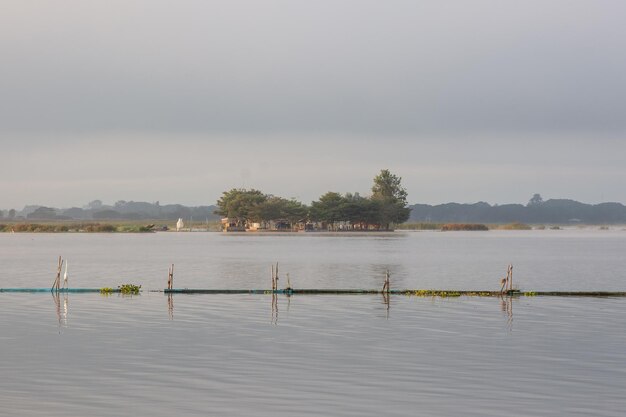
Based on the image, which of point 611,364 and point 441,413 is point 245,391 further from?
point 611,364

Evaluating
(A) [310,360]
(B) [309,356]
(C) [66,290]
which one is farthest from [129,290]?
(A) [310,360]

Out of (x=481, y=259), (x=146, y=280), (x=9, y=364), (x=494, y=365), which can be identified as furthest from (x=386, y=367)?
(x=481, y=259)

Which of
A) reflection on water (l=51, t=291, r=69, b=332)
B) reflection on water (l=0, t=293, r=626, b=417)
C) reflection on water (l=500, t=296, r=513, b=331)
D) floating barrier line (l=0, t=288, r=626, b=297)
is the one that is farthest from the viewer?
floating barrier line (l=0, t=288, r=626, b=297)

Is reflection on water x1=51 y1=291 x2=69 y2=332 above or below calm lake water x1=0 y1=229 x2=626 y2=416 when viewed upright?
above

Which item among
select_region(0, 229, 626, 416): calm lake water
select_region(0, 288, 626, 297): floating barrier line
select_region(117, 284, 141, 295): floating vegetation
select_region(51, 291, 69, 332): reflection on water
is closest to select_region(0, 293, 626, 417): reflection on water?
select_region(0, 229, 626, 416): calm lake water

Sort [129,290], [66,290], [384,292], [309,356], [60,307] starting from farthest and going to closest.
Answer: [129,290] < [384,292] < [66,290] < [60,307] < [309,356]

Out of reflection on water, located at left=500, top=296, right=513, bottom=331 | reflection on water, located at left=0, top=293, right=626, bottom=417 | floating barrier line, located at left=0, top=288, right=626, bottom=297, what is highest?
floating barrier line, located at left=0, top=288, right=626, bottom=297

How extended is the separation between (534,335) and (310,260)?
252 ft

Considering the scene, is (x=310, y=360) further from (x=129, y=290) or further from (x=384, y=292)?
(x=129, y=290)

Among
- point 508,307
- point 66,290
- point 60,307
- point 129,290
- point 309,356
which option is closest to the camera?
point 309,356

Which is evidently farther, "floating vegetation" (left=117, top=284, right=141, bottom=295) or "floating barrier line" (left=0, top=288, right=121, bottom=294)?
"floating vegetation" (left=117, top=284, right=141, bottom=295)

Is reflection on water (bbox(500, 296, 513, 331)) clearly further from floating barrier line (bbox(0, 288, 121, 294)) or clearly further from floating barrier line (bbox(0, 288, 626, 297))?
floating barrier line (bbox(0, 288, 121, 294))

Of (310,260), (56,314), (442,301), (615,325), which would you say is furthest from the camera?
(310,260)

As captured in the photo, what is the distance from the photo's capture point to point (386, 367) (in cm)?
3070
